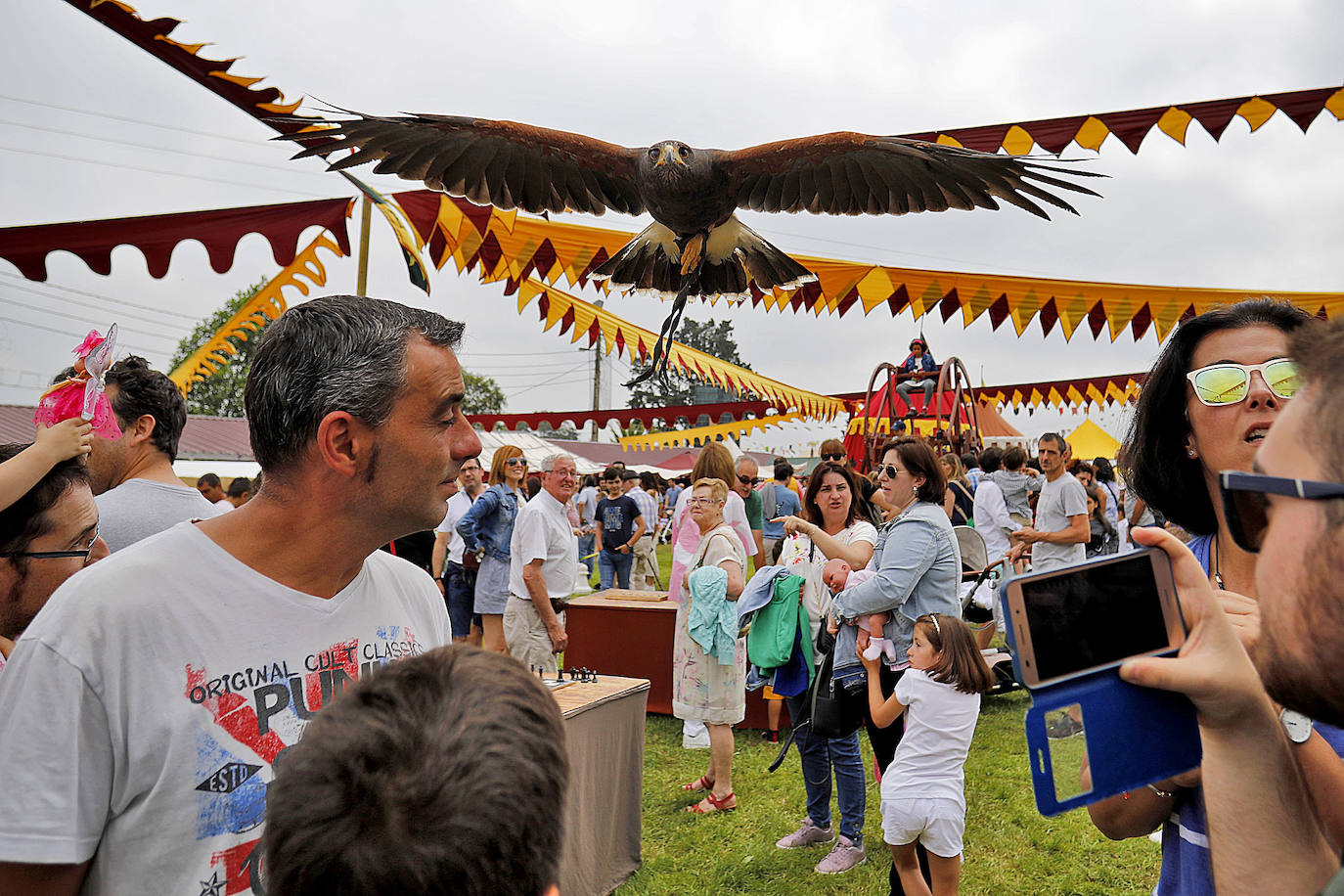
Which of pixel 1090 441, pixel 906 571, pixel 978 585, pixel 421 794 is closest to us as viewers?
pixel 421 794

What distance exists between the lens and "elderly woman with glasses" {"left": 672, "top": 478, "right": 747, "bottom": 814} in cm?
449

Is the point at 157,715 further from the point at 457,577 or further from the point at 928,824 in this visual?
the point at 457,577

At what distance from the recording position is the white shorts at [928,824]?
2.90 meters

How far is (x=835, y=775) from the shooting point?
3975 millimetres

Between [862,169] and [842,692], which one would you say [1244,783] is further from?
[842,692]

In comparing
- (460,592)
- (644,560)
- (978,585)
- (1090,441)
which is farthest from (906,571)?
(1090,441)

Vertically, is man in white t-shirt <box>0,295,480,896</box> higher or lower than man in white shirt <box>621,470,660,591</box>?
higher

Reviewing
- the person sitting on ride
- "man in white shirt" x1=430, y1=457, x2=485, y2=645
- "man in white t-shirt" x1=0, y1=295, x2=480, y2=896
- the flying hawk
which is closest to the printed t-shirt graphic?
Answer: "man in white t-shirt" x1=0, y1=295, x2=480, y2=896

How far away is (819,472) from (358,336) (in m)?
3.30

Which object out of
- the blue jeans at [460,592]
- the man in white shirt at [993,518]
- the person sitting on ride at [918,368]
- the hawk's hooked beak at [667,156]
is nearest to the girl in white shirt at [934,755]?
the hawk's hooked beak at [667,156]

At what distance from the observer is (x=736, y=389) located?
9.84 meters

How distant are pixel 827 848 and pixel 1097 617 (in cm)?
357

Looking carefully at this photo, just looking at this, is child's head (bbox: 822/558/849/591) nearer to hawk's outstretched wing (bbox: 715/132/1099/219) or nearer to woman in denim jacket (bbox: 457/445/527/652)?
hawk's outstretched wing (bbox: 715/132/1099/219)

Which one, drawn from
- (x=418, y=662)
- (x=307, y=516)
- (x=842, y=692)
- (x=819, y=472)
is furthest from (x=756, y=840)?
(x=418, y=662)
